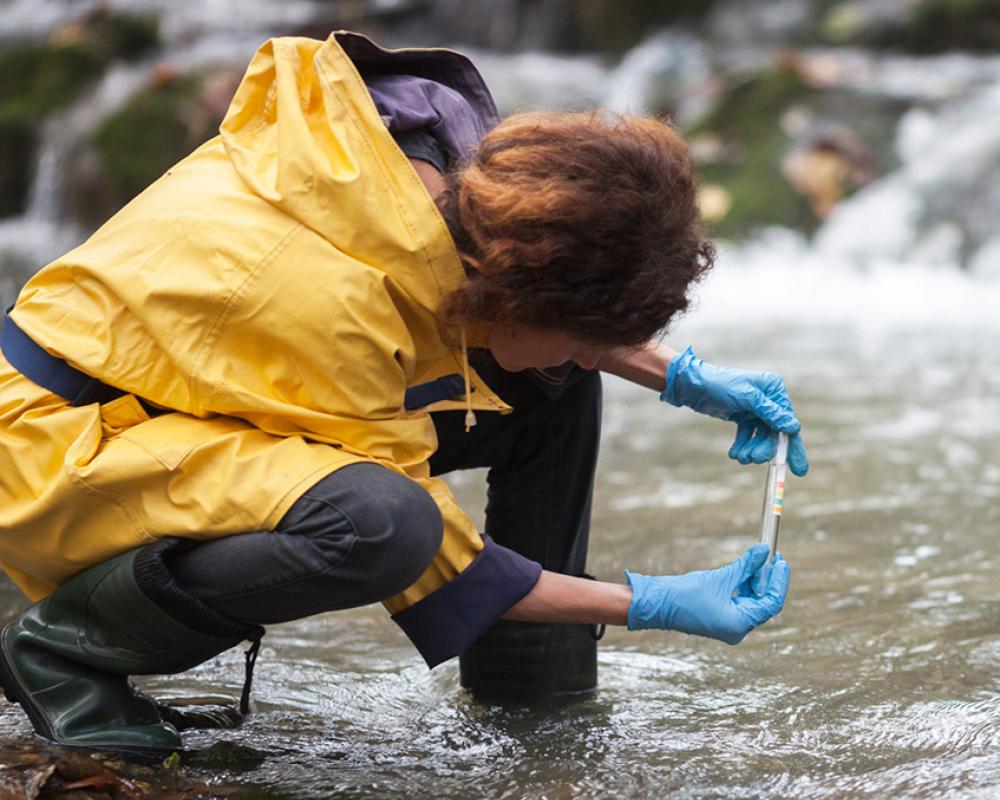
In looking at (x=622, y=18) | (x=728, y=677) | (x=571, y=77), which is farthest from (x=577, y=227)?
(x=622, y=18)

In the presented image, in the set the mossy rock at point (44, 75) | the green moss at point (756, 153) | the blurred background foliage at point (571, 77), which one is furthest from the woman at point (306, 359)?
the mossy rock at point (44, 75)

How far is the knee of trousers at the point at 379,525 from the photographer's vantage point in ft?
5.76

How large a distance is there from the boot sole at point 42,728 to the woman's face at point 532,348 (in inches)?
28.5

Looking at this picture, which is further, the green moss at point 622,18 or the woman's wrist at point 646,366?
the green moss at point 622,18

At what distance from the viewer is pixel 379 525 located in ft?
5.76

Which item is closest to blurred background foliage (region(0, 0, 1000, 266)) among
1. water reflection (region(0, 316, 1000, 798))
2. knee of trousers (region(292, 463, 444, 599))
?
water reflection (region(0, 316, 1000, 798))

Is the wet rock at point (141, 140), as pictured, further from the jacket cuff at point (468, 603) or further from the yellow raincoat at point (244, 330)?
the jacket cuff at point (468, 603)

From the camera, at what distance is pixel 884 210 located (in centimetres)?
796

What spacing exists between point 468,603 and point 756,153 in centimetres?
700

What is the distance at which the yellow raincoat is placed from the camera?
1755 mm

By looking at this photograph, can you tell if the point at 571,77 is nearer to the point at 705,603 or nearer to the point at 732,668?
the point at 732,668

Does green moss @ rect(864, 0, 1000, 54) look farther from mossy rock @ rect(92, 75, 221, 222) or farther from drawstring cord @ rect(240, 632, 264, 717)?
drawstring cord @ rect(240, 632, 264, 717)

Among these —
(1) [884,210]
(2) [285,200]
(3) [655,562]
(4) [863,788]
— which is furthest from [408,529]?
(1) [884,210]

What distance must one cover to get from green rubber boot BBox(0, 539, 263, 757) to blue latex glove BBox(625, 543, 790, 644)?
0.53 m
